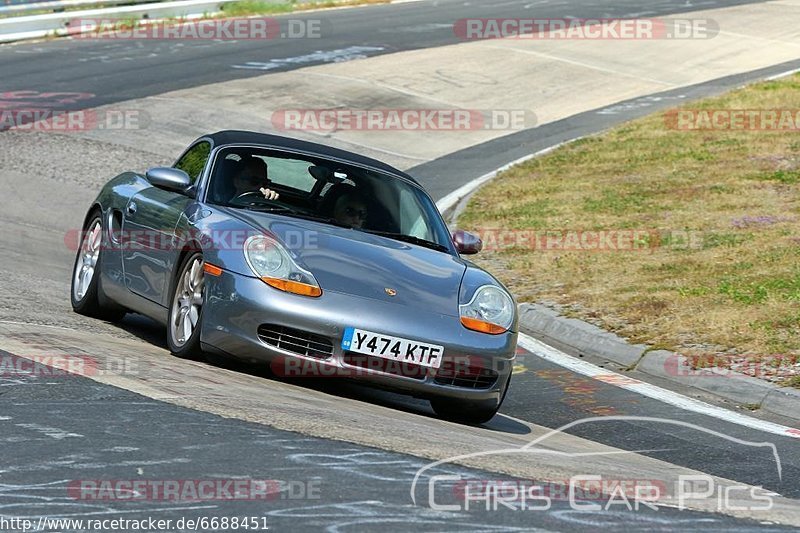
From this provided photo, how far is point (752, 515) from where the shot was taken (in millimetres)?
5461

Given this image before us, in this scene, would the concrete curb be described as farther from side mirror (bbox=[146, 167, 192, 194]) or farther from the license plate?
side mirror (bbox=[146, 167, 192, 194])

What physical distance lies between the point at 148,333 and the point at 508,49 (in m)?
20.1

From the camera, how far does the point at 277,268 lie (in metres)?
7.52

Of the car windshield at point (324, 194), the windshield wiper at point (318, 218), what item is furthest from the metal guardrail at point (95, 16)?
the windshield wiper at point (318, 218)

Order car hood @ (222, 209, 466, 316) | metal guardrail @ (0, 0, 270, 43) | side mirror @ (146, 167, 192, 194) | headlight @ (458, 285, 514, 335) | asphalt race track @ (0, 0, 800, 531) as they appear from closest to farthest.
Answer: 1. asphalt race track @ (0, 0, 800, 531)
2. car hood @ (222, 209, 466, 316)
3. headlight @ (458, 285, 514, 335)
4. side mirror @ (146, 167, 192, 194)
5. metal guardrail @ (0, 0, 270, 43)

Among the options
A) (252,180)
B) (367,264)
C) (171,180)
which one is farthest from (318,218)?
(171,180)

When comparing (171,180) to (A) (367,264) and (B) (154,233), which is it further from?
(A) (367,264)

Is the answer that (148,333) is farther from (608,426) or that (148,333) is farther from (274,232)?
(608,426)

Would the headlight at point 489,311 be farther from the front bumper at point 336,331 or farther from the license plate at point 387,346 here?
the license plate at point 387,346

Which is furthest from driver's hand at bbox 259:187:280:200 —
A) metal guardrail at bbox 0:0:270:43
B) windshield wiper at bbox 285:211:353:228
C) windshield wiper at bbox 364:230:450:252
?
metal guardrail at bbox 0:0:270:43

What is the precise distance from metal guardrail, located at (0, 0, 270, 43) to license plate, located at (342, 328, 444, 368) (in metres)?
21.6

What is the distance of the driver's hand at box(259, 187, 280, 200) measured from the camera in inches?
339

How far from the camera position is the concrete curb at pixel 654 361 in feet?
28.1

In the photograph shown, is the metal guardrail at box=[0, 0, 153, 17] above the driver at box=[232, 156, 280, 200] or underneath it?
underneath
